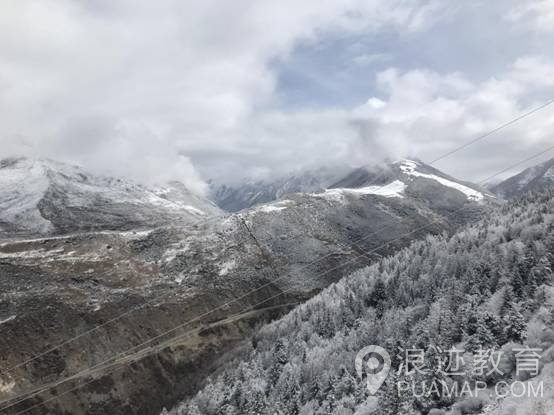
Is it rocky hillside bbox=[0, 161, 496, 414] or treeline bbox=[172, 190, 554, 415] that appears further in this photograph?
rocky hillside bbox=[0, 161, 496, 414]

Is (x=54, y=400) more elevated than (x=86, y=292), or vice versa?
(x=86, y=292)

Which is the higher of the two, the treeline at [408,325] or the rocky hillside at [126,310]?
the rocky hillside at [126,310]

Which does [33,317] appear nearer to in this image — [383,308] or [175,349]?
[175,349]

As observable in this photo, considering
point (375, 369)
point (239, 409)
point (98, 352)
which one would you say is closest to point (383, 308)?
point (375, 369)

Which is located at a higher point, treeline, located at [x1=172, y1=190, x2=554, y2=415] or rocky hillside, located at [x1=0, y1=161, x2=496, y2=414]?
rocky hillside, located at [x1=0, y1=161, x2=496, y2=414]

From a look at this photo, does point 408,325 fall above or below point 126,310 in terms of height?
below

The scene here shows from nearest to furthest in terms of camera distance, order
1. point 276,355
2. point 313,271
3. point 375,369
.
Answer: point 375,369
point 276,355
point 313,271

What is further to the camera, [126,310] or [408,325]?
[126,310]

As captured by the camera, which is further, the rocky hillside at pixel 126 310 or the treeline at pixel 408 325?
the rocky hillside at pixel 126 310
